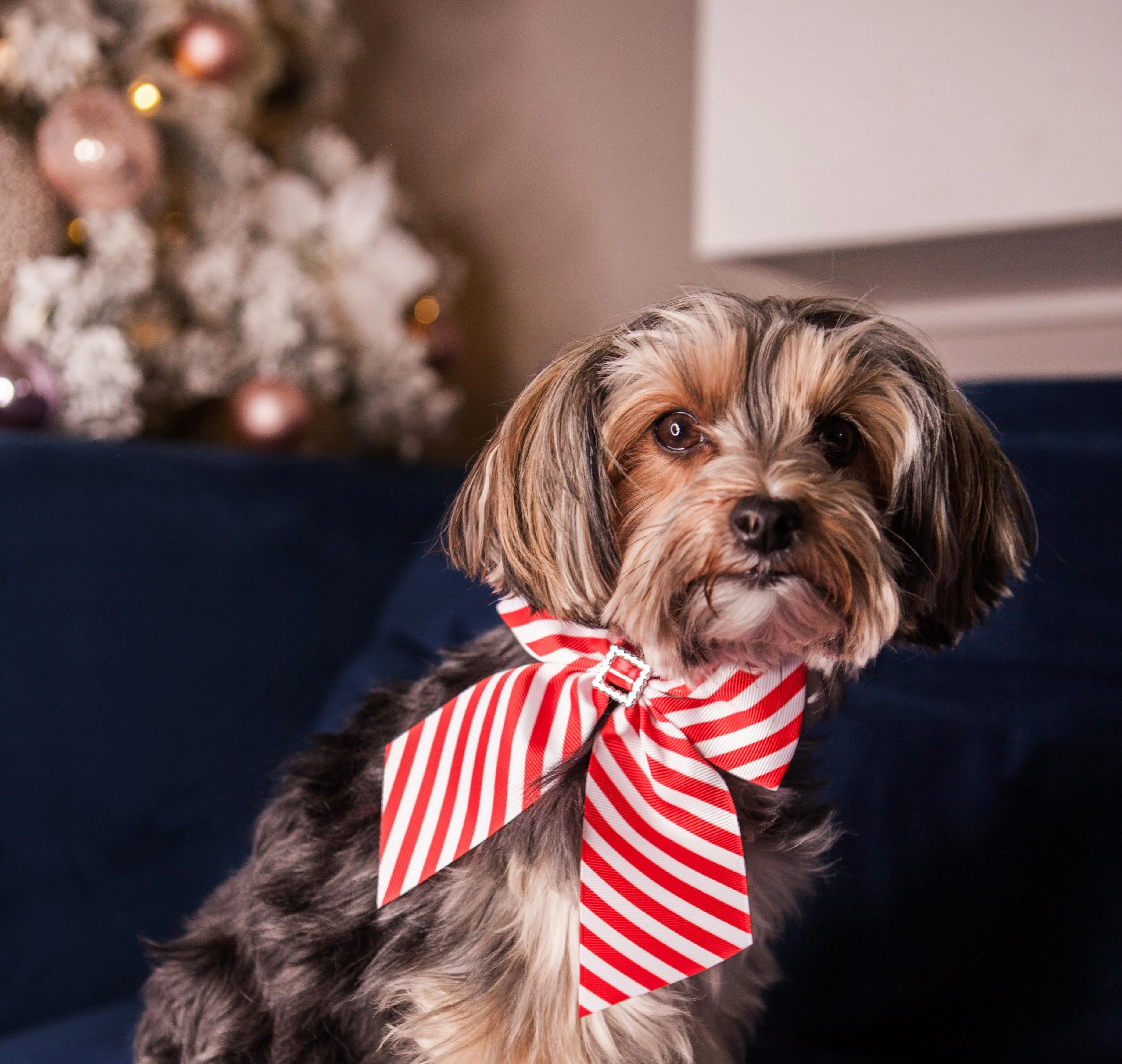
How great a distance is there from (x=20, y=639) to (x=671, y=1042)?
1.09 meters

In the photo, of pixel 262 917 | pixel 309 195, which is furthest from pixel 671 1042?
pixel 309 195

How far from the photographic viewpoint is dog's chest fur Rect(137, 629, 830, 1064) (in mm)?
815

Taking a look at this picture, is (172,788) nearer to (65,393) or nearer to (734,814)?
(65,393)

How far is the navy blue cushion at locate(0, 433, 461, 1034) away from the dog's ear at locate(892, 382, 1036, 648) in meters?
1.04

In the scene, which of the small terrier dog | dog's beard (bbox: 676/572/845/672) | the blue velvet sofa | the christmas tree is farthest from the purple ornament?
dog's beard (bbox: 676/572/845/672)

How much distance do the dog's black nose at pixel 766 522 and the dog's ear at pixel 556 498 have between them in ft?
0.45

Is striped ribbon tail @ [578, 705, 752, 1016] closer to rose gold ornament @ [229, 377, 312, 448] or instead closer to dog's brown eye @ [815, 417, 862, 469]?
dog's brown eye @ [815, 417, 862, 469]

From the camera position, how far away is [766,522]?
0.76 m

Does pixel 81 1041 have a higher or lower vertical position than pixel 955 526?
lower

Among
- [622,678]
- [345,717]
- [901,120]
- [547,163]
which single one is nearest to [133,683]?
[345,717]

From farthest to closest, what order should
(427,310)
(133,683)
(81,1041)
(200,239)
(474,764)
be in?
(427,310) → (200,239) → (133,683) → (81,1041) → (474,764)

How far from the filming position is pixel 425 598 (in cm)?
168

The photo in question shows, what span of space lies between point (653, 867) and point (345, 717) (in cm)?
72

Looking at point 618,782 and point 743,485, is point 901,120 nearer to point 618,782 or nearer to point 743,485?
point 743,485
